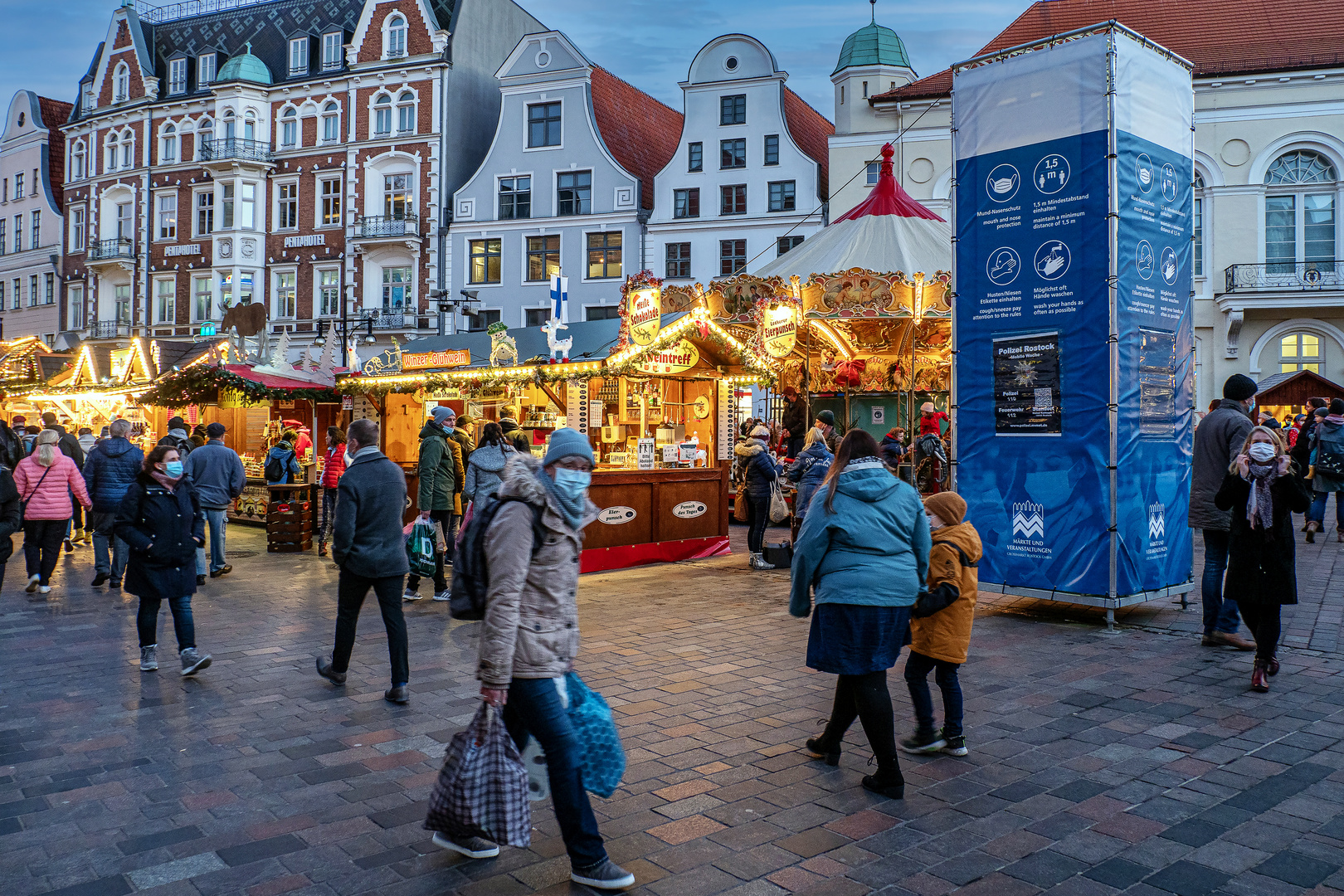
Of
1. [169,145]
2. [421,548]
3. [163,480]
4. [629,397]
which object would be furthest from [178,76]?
[163,480]

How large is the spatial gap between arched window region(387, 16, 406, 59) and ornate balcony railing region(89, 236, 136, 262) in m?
14.8

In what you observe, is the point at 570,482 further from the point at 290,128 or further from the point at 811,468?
the point at 290,128

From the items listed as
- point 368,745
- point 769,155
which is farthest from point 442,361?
point 769,155

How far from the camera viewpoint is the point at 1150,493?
8.53 meters

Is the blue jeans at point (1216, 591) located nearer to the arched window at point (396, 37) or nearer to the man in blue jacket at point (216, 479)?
the man in blue jacket at point (216, 479)

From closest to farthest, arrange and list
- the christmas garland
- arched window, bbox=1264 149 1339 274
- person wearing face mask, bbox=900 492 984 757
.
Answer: person wearing face mask, bbox=900 492 984 757, the christmas garland, arched window, bbox=1264 149 1339 274

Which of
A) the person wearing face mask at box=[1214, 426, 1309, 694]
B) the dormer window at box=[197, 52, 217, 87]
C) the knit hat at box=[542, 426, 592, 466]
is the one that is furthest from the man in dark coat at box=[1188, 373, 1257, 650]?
the dormer window at box=[197, 52, 217, 87]

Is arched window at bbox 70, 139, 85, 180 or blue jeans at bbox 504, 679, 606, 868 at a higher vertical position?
arched window at bbox 70, 139, 85, 180

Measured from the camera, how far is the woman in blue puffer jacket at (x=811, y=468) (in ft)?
34.0

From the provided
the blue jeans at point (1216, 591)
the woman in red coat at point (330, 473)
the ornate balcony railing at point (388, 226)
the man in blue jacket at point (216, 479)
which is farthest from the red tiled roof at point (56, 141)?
the blue jeans at point (1216, 591)

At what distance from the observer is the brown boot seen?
7.36m

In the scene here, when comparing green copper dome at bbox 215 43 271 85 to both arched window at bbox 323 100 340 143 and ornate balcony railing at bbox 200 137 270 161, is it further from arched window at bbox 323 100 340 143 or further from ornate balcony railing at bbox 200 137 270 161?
arched window at bbox 323 100 340 143

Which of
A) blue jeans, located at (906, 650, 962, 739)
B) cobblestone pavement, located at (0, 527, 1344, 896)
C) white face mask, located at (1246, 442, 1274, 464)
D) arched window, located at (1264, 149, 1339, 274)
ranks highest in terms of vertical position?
arched window, located at (1264, 149, 1339, 274)

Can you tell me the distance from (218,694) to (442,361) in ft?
40.2
